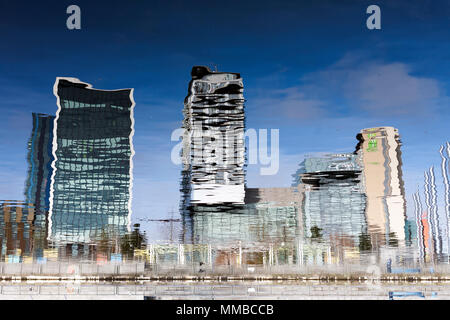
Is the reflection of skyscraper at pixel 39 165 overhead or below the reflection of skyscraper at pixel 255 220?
overhead

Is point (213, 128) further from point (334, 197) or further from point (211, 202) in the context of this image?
point (334, 197)

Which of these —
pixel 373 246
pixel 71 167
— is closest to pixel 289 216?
pixel 373 246

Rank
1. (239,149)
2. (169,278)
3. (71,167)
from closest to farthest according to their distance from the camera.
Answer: (169,278)
(239,149)
(71,167)

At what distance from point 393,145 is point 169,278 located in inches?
2257

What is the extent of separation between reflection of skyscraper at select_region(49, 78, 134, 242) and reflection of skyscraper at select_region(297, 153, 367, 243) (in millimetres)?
34407

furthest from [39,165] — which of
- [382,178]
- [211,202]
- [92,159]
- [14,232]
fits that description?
[382,178]

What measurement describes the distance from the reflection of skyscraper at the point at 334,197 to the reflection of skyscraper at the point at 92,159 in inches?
1355

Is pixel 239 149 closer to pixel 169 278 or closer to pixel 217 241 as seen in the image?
pixel 217 241

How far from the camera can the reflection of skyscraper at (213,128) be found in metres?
69.0

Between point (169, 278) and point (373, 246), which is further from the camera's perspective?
point (373, 246)

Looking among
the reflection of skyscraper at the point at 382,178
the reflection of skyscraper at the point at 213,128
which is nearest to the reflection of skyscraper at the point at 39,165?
the reflection of skyscraper at the point at 213,128

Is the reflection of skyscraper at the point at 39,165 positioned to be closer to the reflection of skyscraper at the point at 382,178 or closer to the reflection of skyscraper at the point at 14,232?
the reflection of skyscraper at the point at 14,232
